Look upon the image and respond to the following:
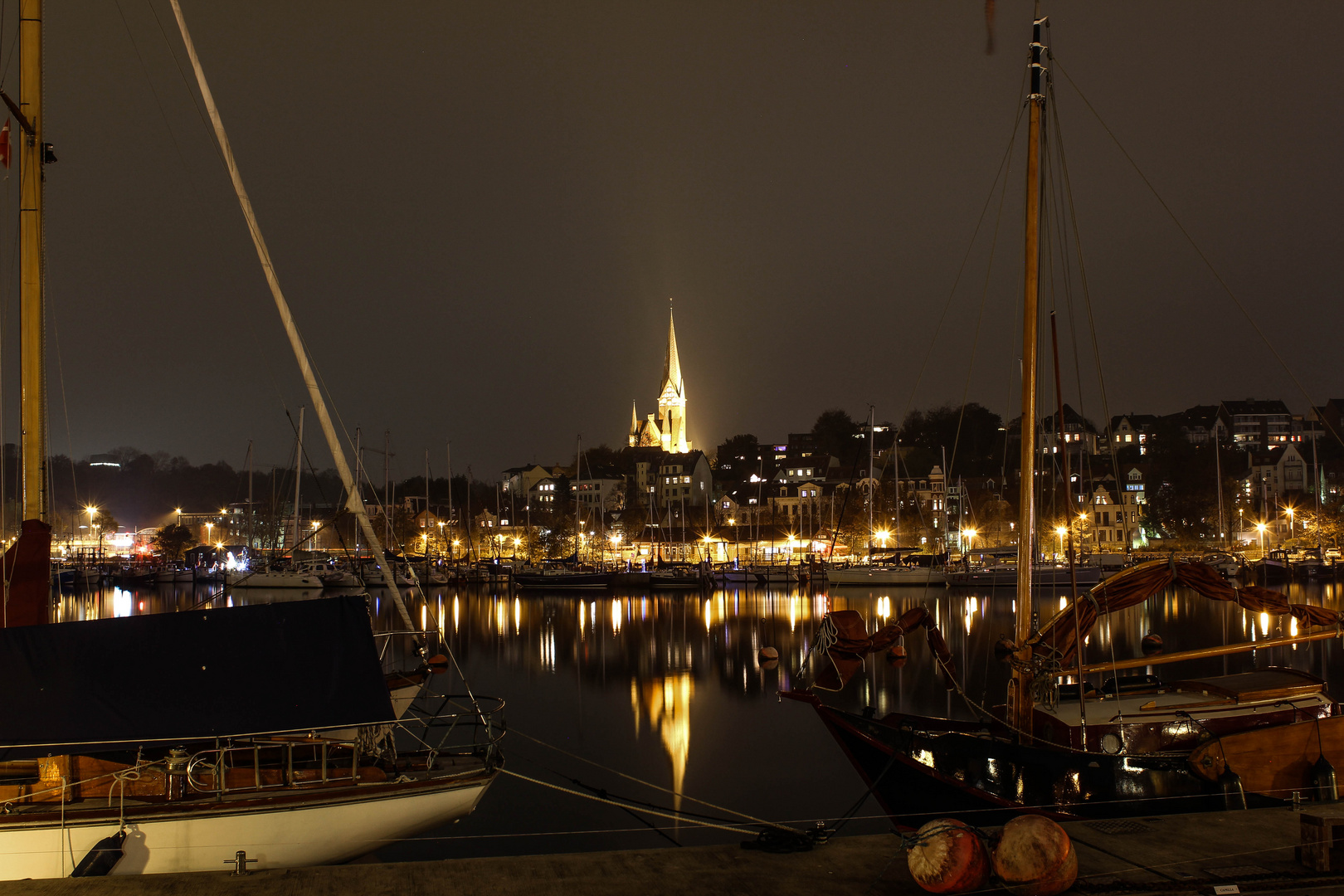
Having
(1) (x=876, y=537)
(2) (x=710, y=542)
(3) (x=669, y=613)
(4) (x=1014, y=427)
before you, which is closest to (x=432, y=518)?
(2) (x=710, y=542)

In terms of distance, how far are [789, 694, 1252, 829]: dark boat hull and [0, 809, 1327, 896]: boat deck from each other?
210 cm

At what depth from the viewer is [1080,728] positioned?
40.8 ft

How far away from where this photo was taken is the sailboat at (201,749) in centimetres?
939

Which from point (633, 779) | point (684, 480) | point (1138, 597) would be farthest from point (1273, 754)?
point (684, 480)

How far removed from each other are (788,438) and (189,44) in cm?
16686

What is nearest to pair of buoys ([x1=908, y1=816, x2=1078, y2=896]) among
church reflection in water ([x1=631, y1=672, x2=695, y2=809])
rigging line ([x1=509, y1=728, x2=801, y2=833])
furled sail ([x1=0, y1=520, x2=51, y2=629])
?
rigging line ([x1=509, y1=728, x2=801, y2=833])

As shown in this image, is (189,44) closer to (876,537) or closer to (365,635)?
(365,635)

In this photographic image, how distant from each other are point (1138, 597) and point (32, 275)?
1700cm

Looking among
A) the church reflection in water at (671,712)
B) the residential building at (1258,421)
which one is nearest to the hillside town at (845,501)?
the residential building at (1258,421)

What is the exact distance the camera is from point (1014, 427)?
12950 cm

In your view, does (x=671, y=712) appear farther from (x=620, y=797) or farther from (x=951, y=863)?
(x=951, y=863)

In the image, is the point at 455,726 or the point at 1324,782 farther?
the point at 455,726

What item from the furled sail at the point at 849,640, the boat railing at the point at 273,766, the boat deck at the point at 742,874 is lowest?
the boat deck at the point at 742,874

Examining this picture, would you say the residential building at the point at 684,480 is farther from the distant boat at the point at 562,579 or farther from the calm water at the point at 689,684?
the calm water at the point at 689,684
